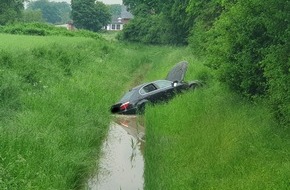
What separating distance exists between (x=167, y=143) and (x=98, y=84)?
366 inches

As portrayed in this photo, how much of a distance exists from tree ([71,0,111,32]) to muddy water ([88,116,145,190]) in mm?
63181

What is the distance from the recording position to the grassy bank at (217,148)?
884 centimetres

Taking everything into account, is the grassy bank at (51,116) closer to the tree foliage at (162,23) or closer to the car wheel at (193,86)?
the car wheel at (193,86)

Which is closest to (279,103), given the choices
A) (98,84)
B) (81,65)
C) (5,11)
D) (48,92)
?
(48,92)

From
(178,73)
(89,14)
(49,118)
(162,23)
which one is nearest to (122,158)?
(49,118)

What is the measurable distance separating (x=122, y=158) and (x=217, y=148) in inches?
129

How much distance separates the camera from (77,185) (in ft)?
34.3

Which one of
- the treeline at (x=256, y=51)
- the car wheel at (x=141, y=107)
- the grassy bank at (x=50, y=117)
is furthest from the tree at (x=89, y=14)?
the car wheel at (x=141, y=107)

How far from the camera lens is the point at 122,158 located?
42.7 feet

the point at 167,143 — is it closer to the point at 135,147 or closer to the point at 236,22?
the point at 135,147

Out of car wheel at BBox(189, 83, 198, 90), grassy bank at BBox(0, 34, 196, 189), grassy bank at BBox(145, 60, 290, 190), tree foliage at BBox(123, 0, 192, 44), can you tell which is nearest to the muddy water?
grassy bank at BBox(0, 34, 196, 189)

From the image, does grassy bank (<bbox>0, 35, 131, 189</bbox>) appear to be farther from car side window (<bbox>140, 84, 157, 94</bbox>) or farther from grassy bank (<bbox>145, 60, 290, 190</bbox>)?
grassy bank (<bbox>145, 60, 290, 190</bbox>)

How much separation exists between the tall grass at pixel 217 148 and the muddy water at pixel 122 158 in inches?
20.6

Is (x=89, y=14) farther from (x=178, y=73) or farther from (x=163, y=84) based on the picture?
(x=163, y=84)
